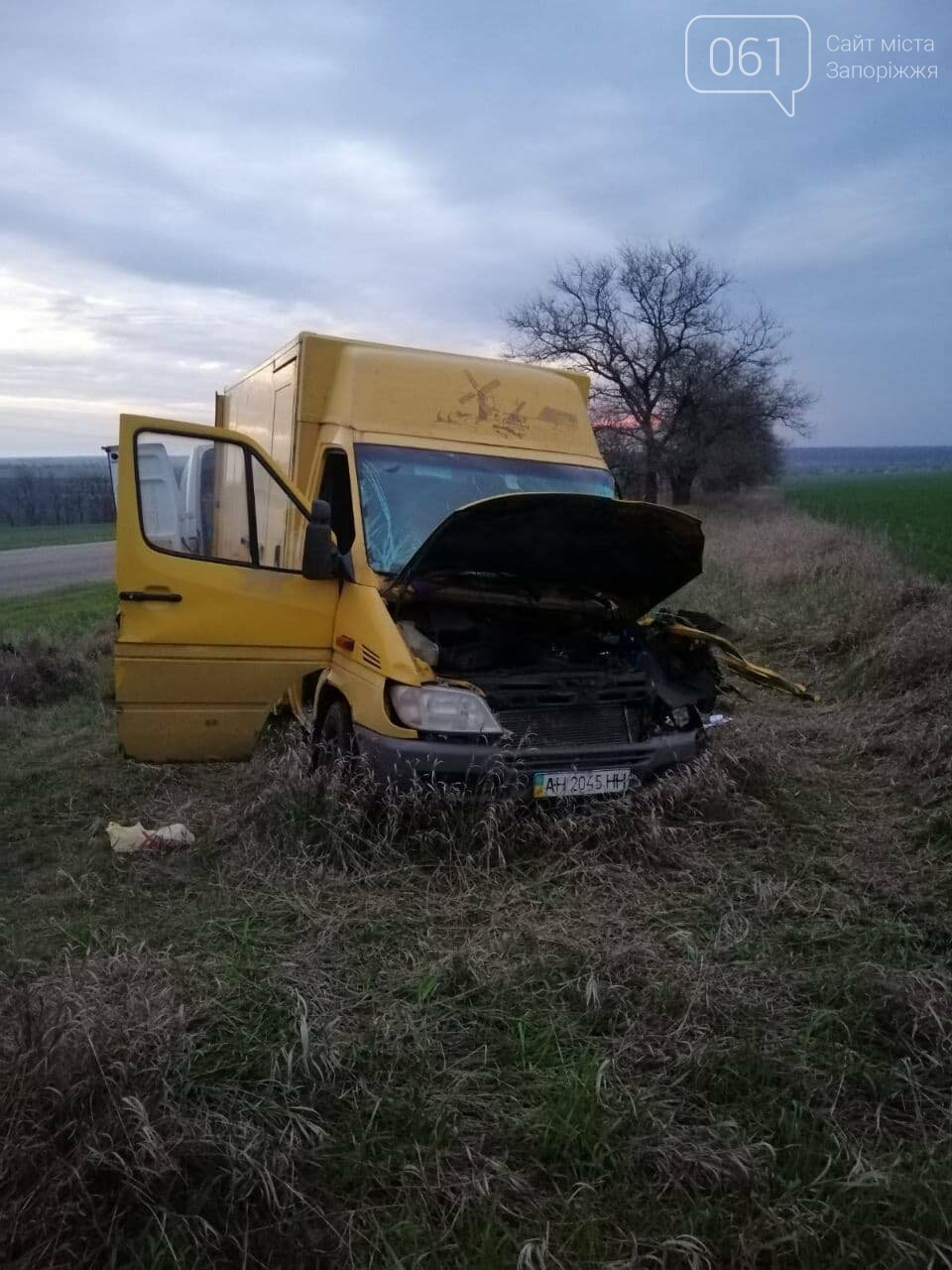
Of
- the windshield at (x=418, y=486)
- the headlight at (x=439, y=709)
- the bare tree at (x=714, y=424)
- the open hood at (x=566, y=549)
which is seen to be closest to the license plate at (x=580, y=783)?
the headlight at (x=439, y=709)

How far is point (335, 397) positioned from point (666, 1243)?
4.98 meters

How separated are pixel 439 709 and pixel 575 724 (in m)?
0.85

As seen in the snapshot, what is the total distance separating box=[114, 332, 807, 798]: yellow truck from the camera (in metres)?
4.91

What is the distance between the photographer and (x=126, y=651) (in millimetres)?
5277

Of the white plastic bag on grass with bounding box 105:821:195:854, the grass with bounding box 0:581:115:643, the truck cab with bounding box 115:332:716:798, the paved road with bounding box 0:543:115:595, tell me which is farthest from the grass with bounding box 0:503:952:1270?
the paved road with bounding box 0:543:115:595

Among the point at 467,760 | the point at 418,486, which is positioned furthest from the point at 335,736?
the point at 418,486

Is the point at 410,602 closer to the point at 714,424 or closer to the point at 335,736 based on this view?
the point at 335,736

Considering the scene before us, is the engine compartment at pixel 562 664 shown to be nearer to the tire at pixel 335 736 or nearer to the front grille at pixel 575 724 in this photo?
the front grille at pixel 575 724

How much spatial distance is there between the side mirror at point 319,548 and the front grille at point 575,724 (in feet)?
3.97

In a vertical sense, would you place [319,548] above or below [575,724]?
above

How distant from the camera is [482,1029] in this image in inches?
127

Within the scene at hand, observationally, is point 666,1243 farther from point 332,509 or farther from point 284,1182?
Result: point 332,509

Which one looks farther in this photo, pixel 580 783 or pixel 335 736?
pixel 335 736

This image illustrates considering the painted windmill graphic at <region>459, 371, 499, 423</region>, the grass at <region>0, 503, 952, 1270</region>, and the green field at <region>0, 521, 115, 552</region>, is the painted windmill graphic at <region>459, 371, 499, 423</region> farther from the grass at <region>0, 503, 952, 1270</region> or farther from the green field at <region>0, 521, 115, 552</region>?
the green field at <region>0, 521, 115, 552</region>
